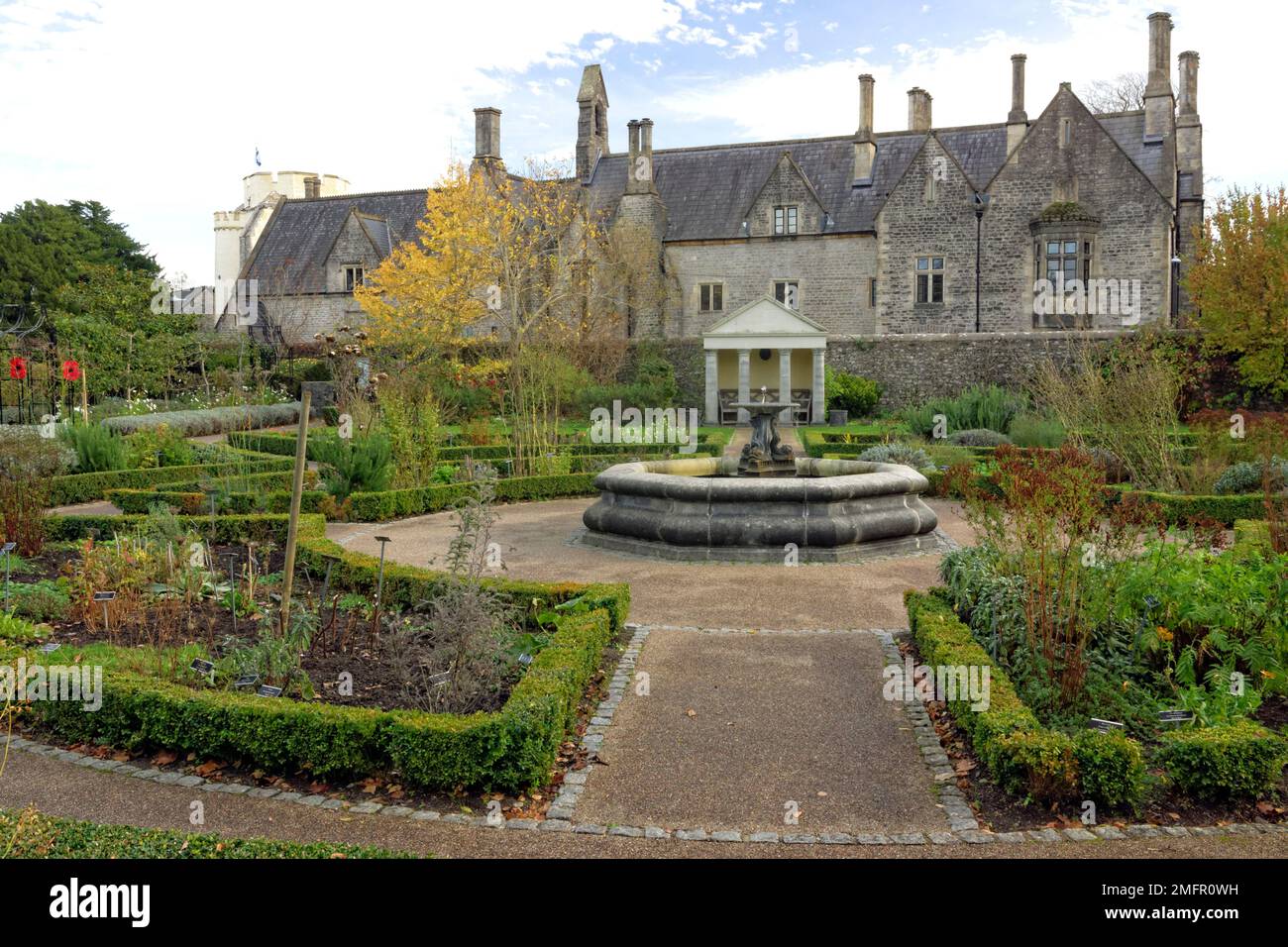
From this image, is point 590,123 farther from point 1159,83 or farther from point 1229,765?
point 1229,765

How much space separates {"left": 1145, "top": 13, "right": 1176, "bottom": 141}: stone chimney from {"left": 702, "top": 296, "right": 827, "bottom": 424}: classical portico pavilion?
1172 centimetres

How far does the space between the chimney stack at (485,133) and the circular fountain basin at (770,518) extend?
26557 mm

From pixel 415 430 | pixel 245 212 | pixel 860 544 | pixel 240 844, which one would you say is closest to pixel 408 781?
pixel 240 844

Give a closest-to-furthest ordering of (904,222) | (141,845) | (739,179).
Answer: (141,845) → (904,222) → (739,179)

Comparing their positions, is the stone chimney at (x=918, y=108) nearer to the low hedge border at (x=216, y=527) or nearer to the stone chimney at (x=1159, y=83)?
the stone chimney at (x=1159, y=83)

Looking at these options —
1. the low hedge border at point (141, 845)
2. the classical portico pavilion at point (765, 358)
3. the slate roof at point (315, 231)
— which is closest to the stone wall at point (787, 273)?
the classical portico pavilion at point (765, 358)

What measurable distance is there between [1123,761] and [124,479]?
15.2 meters

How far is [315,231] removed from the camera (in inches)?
1692

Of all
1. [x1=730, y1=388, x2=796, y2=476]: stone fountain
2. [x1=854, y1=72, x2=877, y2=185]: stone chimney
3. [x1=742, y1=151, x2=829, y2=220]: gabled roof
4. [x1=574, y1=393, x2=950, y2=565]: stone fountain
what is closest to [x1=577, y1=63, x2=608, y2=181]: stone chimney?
[x1=742, y1=151, x2=829, y2=220]: gabled roof

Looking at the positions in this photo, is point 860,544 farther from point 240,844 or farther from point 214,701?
point 240,844

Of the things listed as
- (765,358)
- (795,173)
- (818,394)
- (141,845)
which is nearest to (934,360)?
(818,394)

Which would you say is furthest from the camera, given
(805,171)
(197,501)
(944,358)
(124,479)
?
(805,171)

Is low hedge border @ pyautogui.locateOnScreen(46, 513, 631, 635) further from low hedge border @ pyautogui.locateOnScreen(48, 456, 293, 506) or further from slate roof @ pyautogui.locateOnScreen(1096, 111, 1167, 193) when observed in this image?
slate roof @ pyautogui.locateOnScreen(1096, 111, 1167, 193)

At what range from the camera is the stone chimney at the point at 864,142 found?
3381 cm
